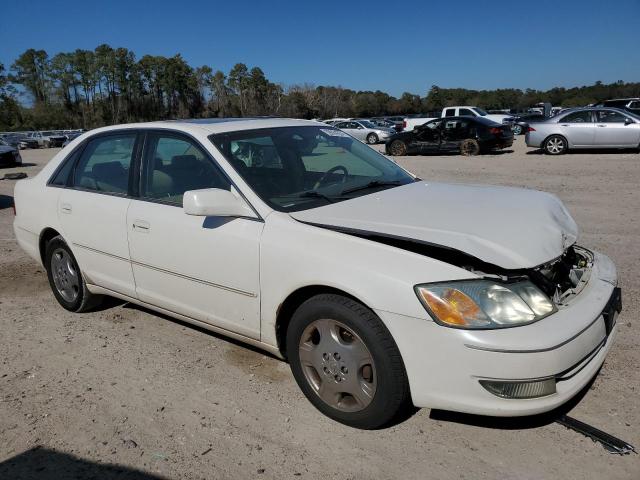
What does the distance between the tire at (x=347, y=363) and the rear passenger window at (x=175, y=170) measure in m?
1.08

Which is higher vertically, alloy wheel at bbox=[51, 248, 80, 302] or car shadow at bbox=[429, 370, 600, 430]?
alloy wheel at bbox=[51, 248, 80, 302]

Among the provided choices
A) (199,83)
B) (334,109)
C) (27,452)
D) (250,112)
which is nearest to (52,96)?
(199,83)

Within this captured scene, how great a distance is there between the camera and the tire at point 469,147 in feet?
62.6

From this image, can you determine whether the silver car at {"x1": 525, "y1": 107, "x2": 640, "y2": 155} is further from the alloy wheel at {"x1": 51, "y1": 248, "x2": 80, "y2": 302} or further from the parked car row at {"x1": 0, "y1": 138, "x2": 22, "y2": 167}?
the parked car row at {"x1": 0, "y1": 138, "x2": 22, "y2": 167}

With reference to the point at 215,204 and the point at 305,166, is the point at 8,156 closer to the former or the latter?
the point at 305,166

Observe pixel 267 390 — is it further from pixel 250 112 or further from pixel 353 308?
pixel 250 112

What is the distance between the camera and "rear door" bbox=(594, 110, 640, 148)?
16344 millimetres

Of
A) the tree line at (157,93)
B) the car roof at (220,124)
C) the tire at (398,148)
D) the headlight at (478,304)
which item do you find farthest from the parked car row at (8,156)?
the tree line at (157,93)

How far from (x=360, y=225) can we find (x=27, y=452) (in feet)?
6.82

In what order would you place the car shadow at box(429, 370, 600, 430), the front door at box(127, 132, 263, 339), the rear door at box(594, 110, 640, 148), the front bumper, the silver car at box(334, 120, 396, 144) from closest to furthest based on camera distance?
the front bumper → the car shadow at box(429, 370, 600, 430) → the front door at box(127, 132, 263, 339) → the rear door at box(594, 110, 640, 148) → the silver car at box(334, 120, 396, 144)

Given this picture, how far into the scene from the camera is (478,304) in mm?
2355

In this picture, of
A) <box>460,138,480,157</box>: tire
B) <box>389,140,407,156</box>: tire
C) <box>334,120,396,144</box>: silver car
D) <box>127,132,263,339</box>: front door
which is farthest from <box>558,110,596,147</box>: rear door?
<box>127,132,263,339</box>: front door

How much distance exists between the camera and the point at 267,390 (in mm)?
3211

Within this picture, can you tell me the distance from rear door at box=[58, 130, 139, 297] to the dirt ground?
53 centimetres
